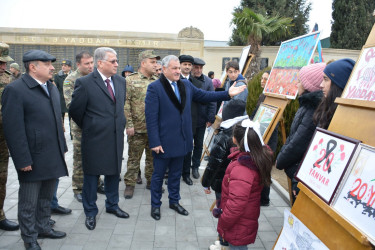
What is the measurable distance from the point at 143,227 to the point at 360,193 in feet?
8.59

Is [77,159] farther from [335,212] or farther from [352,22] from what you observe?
[352,22]

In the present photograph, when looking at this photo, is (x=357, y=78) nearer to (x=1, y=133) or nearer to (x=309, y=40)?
(x=309, y=40)

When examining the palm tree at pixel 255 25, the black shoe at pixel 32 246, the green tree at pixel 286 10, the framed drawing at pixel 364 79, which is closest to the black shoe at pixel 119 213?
the black shoe at pixel 32 246

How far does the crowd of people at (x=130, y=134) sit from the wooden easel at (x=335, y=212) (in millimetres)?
417

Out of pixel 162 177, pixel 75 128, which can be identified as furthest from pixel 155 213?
pixel 75 128

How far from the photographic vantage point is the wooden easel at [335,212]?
4.83ft

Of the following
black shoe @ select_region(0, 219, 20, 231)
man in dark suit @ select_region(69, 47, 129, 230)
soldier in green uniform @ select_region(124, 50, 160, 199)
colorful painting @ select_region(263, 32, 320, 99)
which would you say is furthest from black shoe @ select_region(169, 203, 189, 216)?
colorful painting @ select_region(263, 32, 320, 99)

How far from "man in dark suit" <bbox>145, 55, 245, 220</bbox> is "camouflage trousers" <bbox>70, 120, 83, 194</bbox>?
4.07 feet

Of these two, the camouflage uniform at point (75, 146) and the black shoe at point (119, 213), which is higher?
the camouflage uniform at point (75, 146)

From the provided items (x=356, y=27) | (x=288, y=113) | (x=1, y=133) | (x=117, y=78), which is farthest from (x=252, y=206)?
(x=356, y=27)

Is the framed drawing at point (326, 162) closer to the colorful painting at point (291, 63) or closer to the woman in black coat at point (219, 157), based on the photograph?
the woman in black coat at point (219, 157)

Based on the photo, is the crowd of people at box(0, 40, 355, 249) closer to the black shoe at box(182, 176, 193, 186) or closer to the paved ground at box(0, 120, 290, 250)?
the paved ground at box(0, 120, 290, 250)

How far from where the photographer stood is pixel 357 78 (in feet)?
5.92

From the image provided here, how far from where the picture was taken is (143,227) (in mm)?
3400
